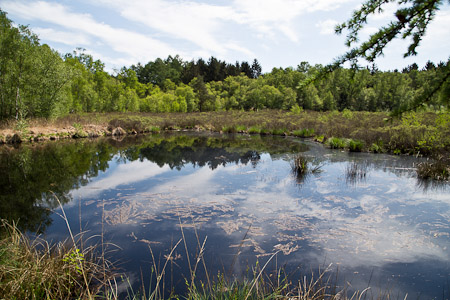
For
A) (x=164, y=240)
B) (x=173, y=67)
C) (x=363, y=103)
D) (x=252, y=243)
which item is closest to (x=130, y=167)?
(x=164, y=240)

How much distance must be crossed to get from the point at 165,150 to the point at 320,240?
1258 centimetres

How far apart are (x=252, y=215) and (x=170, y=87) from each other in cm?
5952

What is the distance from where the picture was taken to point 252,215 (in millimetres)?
6395

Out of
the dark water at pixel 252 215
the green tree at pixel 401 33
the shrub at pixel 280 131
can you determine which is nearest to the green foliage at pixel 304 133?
the shrub at pixel 280 131

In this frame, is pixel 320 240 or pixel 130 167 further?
pixel 130 167

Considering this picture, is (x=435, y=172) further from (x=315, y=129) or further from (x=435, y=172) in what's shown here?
(x=315, y=129)

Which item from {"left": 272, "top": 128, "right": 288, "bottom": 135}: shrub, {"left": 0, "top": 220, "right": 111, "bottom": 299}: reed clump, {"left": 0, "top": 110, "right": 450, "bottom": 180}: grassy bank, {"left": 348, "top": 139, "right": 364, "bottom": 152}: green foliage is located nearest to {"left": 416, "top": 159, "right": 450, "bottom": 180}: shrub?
{"left": 0, "top": 110, "right": 450, "bottom": 180}: grassy bank

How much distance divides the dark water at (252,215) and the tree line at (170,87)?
275 cm

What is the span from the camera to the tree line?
61.1 ft

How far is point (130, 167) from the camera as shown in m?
11.8

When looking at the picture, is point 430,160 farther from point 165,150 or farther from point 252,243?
point 165,150

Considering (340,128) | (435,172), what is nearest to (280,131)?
(340,128)

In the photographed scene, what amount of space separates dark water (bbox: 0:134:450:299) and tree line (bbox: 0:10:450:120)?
108 inches

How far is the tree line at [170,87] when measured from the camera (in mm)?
18625
